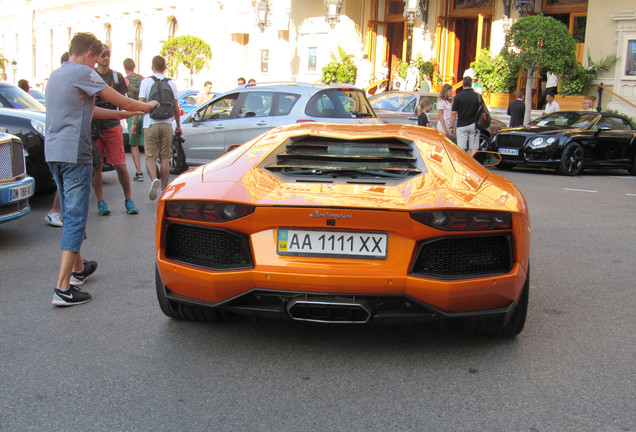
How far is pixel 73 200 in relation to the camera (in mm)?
4762

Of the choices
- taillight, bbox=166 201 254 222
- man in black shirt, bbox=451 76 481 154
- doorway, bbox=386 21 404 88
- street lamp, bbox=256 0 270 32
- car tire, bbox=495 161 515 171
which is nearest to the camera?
taillight, bbox=166 201 254 222

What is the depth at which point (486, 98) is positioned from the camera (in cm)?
2511

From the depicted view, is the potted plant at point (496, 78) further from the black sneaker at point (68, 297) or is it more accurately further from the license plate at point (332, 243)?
the license plate at point (332, 243)

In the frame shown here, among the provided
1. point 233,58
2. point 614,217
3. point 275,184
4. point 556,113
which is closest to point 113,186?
point 614,217

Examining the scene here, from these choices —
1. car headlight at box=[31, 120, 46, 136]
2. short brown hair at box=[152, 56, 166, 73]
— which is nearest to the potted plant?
short brown hair at box=[152, 56, 166, 73]

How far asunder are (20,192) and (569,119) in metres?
→ 12.4

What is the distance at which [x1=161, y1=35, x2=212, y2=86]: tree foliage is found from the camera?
3744 centimetres

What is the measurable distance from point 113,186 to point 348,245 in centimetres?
821

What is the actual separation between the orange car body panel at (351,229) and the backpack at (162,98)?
17.6ft

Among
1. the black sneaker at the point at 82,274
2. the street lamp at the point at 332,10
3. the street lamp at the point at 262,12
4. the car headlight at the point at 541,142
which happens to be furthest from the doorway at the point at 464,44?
the black sneaker at the point at 82,274

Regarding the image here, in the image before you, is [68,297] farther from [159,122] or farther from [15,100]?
[15,100]

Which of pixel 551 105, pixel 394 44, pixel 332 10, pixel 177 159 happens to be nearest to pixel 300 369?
pixel 177 159

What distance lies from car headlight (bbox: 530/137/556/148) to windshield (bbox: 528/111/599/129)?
0.90 m

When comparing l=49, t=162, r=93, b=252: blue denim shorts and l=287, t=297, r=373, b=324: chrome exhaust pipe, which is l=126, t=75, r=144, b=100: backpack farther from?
l=287, t=297, r=373, b=324: chrome exhaust pipe
